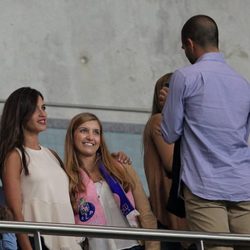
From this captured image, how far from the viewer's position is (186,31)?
6828 millimetres

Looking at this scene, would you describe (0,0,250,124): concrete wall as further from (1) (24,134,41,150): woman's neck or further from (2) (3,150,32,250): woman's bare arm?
(2) (3,150,32,250): woman's bare arm

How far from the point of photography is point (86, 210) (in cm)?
725


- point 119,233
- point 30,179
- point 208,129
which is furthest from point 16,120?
point 119,233

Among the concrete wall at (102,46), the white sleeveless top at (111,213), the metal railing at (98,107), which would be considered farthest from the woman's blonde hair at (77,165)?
the metal railing at (98,107)

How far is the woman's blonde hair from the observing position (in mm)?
7266

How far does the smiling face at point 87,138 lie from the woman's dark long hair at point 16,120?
30cm

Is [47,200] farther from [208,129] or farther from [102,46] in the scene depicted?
[102,46]

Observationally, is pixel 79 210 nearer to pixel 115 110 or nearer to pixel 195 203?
pixel 195 203

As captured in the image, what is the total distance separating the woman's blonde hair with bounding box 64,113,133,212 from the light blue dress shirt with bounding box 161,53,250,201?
75 cm

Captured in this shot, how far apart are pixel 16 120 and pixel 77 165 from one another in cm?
42

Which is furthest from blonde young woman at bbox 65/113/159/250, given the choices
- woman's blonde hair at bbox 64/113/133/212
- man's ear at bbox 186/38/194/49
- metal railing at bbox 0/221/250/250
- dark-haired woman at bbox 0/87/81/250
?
metal railing at bbox 0/221/250/250

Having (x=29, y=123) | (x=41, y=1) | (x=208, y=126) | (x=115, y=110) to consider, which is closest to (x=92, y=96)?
(x=115, y=110)

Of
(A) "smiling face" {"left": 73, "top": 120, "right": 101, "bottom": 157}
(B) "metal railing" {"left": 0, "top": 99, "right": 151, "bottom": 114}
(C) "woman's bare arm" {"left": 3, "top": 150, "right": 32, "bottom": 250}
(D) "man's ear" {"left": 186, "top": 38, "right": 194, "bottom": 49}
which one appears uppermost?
(D) "man's ear" {"left": 186, "top": 38, "right": 194, "bottom": 49}

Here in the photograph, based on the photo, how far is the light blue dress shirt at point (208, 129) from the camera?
6617 mm
